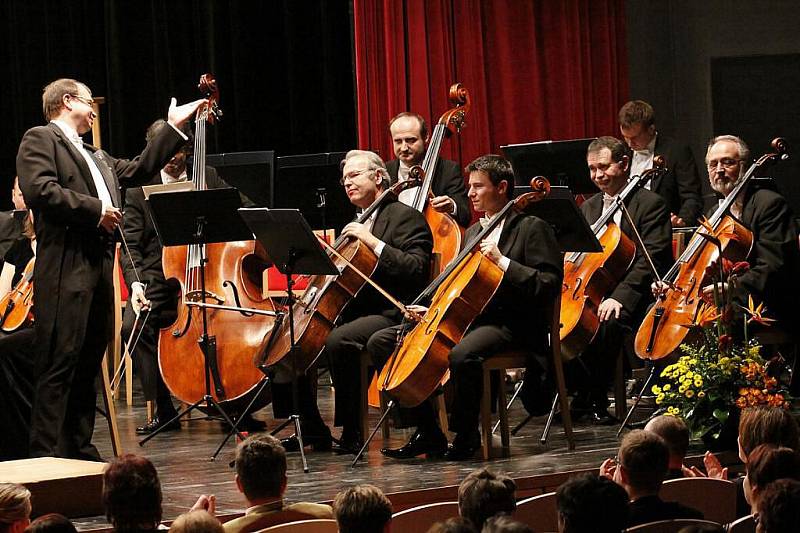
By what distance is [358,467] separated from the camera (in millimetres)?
5160

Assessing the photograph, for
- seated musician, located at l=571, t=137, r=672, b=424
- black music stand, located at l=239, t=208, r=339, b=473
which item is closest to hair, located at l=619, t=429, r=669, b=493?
black music stand, located at l=239, t=208, r=339, b=473

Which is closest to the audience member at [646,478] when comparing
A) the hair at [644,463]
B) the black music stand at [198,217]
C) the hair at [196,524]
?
the hair at [644,463]

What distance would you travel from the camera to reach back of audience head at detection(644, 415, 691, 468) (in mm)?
4074

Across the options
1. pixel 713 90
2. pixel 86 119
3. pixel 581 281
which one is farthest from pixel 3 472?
pixel 713 90

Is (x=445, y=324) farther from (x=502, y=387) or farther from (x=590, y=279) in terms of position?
(x=590, y=279)

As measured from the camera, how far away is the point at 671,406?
18.7 feet

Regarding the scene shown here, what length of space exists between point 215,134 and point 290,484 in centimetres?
428

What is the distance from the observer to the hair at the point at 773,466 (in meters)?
3.43

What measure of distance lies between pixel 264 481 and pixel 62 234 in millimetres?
1868

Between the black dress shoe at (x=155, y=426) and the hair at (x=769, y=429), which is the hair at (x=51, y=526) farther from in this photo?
the black dress shoe at (x=155, y=426)

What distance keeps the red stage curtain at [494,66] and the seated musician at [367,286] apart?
3.20m

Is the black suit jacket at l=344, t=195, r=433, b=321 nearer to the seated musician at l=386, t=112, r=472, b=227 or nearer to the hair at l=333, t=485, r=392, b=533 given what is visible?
the seated musician at l=386, t=112, r=472, b=227

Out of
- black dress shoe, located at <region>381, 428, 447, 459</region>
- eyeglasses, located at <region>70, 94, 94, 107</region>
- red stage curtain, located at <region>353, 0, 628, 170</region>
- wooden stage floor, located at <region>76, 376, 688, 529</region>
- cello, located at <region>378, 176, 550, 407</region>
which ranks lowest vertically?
wooden stage floor, located at <region>76, 376, 688, 529</region>

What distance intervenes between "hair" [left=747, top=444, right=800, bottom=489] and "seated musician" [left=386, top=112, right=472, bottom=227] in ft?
9.93
